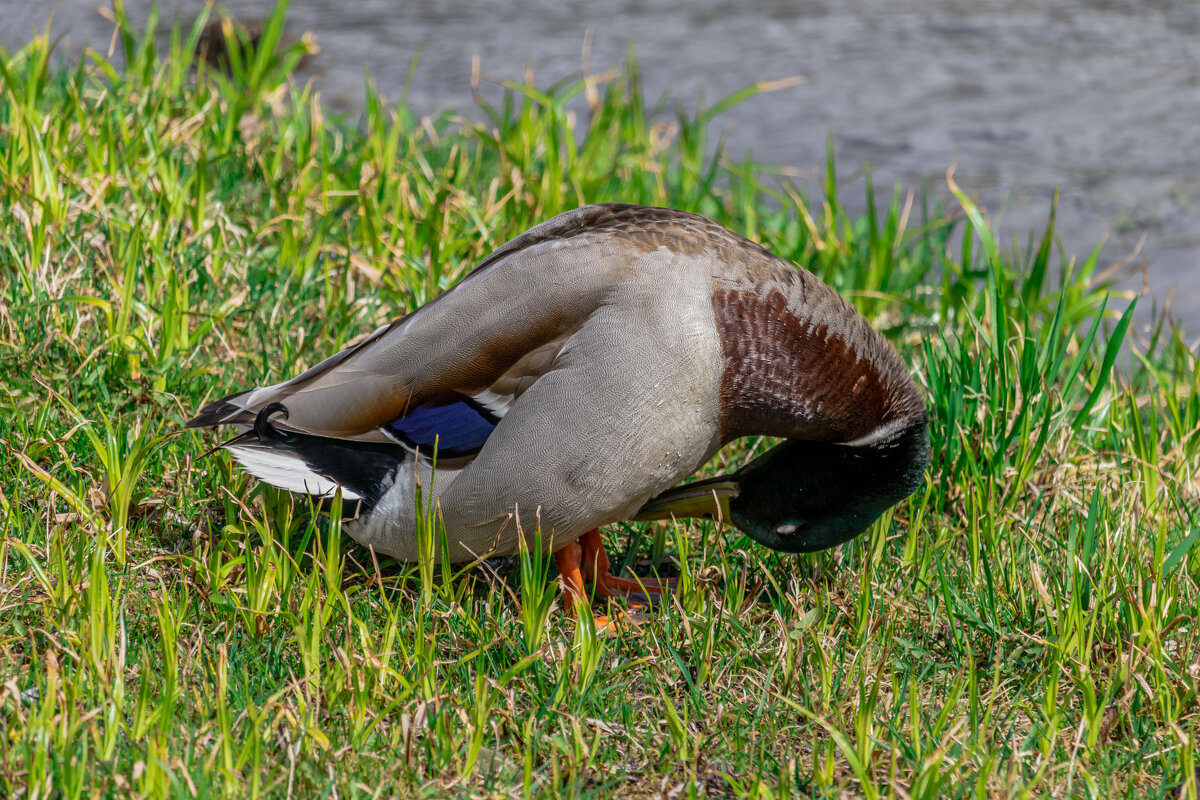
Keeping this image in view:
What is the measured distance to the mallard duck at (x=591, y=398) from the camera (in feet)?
9.08

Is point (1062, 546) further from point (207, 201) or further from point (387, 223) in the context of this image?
point (207, 201)

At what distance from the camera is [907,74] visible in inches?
336

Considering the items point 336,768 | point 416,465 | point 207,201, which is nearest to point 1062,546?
point 416,465

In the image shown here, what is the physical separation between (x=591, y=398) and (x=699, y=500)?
23.0 inches

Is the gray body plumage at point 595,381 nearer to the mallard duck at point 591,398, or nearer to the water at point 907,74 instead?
the mallard duck at point 591,398

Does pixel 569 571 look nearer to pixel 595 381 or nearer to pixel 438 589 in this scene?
pixel 438 589

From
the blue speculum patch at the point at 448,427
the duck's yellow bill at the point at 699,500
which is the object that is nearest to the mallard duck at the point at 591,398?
the blue speculum patch at the point at 448,427

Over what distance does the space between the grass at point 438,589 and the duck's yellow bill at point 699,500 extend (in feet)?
0.51

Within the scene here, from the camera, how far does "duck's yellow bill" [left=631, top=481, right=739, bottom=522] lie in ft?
10.5

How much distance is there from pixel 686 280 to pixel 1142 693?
4.27 feet

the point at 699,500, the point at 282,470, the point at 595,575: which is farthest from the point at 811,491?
the point at 282,470

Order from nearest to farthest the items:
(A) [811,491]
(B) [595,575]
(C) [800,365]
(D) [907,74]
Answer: (C) [800,365] → (A) [811,491] → (B) [595,575] → (D) [907,74]

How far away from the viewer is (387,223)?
15.6ft

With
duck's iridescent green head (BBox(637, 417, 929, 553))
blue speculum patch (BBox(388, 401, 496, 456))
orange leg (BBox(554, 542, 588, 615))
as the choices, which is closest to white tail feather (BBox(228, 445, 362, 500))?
blue speculum patch (BBox(388, 401, 496, 456))
